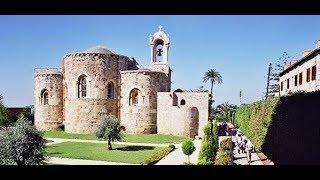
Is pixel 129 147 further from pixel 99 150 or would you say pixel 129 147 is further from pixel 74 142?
pixel 74 142

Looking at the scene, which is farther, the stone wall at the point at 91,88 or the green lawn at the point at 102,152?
the stone wall at the point at 91,88

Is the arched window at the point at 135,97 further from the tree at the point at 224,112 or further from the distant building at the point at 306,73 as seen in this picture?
the tree at the point at 224,112

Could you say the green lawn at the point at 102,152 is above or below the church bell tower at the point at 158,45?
below

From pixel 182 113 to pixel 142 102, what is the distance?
3453 mm

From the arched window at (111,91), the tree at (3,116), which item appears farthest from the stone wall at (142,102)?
the tree at (3,116)

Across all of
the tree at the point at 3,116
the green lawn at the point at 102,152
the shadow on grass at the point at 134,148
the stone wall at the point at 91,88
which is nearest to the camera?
the green lawn at the point at 102,152

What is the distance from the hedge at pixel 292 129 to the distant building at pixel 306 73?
15.0ft

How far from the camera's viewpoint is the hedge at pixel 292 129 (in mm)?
10688

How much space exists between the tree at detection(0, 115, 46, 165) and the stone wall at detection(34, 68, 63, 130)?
60.3ft

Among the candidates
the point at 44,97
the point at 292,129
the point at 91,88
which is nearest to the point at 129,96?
the point at 91,88

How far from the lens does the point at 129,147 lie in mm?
24203

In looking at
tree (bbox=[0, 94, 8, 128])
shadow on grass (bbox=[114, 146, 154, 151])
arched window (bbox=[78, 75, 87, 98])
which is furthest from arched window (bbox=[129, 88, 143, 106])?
tree (bbox=[0, 94, 8, 128])
